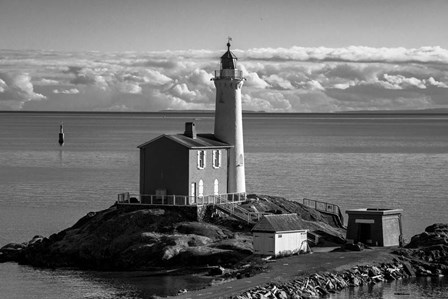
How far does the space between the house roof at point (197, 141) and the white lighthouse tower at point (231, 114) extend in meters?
0.58

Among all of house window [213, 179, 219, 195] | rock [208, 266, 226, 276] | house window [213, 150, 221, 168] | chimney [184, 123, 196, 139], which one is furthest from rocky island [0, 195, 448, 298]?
chimney [184, 123, 196, 139]

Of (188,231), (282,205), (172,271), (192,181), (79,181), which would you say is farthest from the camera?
(79,181)

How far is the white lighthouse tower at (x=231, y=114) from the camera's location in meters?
65.8

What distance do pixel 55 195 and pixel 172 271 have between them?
41.7 meters

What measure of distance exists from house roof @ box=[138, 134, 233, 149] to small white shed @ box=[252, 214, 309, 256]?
8580 mm

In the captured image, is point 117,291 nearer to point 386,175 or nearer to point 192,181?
point 192,181

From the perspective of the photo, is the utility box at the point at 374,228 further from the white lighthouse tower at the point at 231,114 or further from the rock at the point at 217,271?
the rock at the point at 217,271

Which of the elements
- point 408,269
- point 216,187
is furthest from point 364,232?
point 216,187

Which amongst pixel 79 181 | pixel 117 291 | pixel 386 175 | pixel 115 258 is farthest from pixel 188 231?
pixel 386 175

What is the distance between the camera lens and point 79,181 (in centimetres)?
10812

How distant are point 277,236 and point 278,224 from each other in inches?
26.0

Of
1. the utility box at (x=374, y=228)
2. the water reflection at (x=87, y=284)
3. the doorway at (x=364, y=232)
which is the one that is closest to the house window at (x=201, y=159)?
the utility box at (x=374, y=228)

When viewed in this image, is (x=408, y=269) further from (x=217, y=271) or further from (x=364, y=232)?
(x=217, y=271)

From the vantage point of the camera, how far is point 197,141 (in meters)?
63.4
